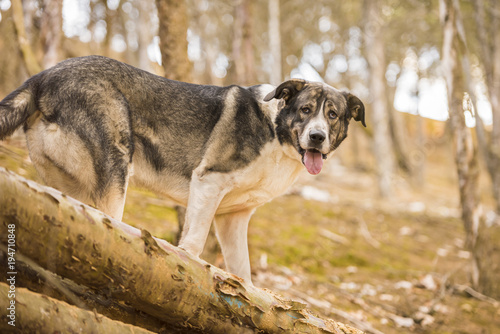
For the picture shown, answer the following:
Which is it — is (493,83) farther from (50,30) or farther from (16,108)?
(16,108)

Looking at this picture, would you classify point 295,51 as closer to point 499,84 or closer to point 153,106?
point 499,84

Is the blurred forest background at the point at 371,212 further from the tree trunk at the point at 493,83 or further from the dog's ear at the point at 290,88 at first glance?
the dog's ear at the point at 290,88

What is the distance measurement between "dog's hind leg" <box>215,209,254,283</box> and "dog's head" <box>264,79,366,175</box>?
3.13ft

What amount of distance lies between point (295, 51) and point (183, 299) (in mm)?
28603

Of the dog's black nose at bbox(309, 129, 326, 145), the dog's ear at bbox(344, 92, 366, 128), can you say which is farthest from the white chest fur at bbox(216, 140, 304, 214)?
the dog's ear at bbox(344, 92, 366, 128)

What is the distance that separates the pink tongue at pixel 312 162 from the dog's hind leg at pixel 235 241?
914mm

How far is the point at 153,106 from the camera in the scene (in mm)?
4023

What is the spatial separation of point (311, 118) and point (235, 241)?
1456mm

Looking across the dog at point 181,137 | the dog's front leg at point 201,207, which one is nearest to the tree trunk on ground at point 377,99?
the dog at point 181,137

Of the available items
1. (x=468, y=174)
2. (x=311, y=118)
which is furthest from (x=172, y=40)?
(x=468, y=174)

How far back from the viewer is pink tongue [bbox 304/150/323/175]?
4.05 metres

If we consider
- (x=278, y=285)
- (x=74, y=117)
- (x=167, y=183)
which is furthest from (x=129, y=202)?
(x=74, y=117)

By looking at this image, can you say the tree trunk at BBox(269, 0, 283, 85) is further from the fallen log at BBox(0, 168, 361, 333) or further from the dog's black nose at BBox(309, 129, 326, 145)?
the fallen log at BBox(0, 168, 361, 333)

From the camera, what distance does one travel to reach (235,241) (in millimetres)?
4559
